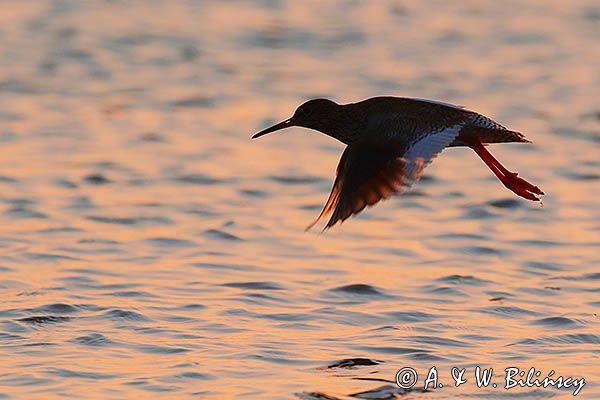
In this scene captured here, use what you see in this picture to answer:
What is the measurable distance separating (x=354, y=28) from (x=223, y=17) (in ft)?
6.72

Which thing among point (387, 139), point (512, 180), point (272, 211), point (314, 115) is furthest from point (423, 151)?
point (272, 211)

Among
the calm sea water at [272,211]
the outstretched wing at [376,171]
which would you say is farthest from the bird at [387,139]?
the calm sea water at [272,211]

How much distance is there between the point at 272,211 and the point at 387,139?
476cm

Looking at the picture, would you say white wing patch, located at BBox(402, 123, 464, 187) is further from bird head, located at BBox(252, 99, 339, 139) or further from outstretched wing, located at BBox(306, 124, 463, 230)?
bird head, located at BBox(252, 99, 339, 139)

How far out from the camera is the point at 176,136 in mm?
17469

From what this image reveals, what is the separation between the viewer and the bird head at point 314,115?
1135cm

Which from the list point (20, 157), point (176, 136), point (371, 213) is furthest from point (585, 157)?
point (20, 157)

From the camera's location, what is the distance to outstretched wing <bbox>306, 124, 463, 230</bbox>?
9.53m

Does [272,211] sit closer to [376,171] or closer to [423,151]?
[423,151]

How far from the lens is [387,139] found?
33.6 feet

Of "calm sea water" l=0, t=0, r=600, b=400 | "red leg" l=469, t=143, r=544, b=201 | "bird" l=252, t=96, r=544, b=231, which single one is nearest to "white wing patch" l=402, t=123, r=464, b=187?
"bird" l=252, t=96, r=544, b=231

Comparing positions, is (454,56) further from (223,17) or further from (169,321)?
(169,321)

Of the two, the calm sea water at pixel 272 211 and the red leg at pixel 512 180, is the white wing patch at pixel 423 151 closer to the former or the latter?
the red leg at pixel 512 180

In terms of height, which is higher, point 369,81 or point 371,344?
point 369,81
